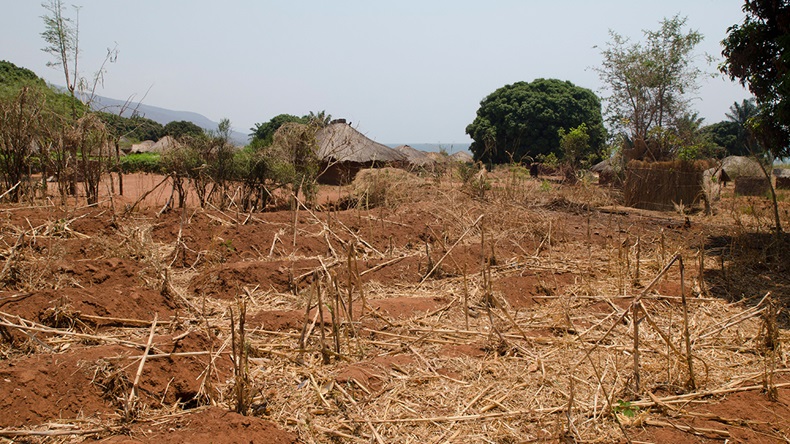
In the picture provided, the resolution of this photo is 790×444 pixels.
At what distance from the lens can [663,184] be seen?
12547 millimetres

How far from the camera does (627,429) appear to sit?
3.07 meters

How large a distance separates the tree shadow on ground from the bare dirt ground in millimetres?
43

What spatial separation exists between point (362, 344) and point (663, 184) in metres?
10.4

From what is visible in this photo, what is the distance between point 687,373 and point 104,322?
12.4 ft

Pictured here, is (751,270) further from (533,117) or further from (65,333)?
(533,117)

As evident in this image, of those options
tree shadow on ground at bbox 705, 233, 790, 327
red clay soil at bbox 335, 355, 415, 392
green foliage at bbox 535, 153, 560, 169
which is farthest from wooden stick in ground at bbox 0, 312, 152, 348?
green foliage at bbox 535, 153, 560, 169

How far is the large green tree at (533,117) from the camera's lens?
96.3 feet

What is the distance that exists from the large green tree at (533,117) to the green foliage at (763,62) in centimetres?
1959

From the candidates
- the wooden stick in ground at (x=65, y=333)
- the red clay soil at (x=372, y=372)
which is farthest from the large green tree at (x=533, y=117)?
the wooden stick in ground at (x=65, y=333)

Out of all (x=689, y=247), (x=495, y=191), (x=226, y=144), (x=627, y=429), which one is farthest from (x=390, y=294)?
(x=495, y=191)

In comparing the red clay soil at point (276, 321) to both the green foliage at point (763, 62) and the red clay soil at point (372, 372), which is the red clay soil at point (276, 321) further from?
the green foliage at point (763, 62)

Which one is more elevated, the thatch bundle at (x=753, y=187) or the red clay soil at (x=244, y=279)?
the thatch bundle at (x=753, y=187)

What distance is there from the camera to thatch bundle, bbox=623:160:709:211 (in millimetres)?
12234

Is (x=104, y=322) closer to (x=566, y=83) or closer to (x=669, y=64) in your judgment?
(x=669, y=64)
